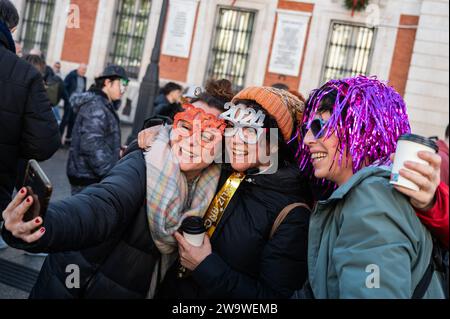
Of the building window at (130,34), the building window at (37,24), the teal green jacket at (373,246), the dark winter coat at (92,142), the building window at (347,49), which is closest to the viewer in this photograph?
the teal green jacket at (373,246)

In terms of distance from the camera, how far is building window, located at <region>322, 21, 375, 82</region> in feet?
44.5

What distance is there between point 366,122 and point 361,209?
45 cm

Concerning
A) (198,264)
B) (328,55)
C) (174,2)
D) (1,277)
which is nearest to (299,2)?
(328,55)

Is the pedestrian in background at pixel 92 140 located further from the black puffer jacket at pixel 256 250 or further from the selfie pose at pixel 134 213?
the black puffer jacket at pixel 256 250

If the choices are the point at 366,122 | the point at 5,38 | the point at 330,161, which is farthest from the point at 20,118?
the point at 366,122

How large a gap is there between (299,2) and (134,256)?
12.9 metres

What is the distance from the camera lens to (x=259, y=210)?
1.90 meters

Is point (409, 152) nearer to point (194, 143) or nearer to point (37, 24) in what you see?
point (194, 143)

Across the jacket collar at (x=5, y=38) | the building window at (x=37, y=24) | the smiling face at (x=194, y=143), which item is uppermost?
the building window at (x=37, y=24)

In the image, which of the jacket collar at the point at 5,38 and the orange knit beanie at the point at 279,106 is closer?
the orange knit beanie at the point at 279,106

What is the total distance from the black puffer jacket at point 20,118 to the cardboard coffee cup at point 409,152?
2.16 meters

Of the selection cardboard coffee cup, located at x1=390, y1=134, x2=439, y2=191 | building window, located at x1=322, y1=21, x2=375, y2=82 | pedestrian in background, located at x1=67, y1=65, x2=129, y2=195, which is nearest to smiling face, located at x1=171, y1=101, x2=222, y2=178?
cardboard coffee cup, located at x1=390, y1=134, x2=439, y2=191

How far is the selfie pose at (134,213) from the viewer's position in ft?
5.17

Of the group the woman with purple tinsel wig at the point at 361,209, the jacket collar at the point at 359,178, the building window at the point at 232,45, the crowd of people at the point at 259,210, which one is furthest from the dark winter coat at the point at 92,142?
the building window at the point at 232,45
